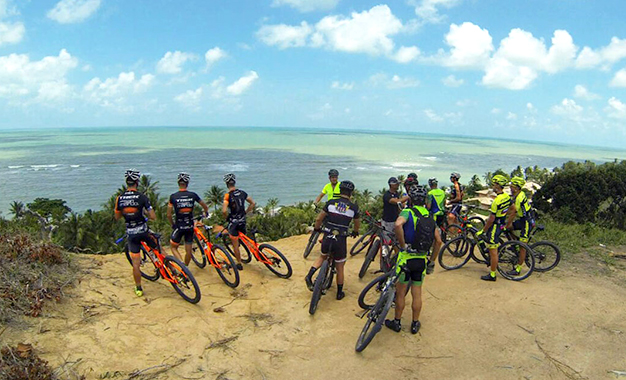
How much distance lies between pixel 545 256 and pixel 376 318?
511 centimetres

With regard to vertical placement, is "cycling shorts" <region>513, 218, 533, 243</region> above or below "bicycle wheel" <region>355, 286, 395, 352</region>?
above

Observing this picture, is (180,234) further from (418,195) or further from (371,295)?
(418,195)

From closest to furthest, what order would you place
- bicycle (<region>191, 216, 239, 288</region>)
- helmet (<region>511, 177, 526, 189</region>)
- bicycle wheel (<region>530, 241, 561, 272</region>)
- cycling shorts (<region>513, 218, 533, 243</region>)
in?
helmet (<region>511, 177, 526, 189</region>) < bicycle (<region>191, 216, 239, 288</region>) < cycling shorts (<region>513, 218, 533, 243</region>) < bicycle wheel (<region>530, 241, 561, 272</region>)

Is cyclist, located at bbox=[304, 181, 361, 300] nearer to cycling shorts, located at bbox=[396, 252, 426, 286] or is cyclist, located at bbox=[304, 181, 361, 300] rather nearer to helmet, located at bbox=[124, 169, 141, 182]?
cycling shorts, located at bbox=[396, 252, 426, 286]

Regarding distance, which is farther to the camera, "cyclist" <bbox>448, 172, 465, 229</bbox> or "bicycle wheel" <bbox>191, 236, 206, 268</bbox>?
"cyclist" <bbox>448, 172, 465, 229</bbox>

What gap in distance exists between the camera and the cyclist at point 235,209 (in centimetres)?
794

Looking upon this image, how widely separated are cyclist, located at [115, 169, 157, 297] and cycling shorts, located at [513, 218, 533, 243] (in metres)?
7.30

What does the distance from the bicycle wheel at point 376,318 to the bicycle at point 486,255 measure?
137 inches

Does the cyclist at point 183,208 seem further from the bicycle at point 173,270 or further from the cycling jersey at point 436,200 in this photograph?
the cycling jersey at point 436,200

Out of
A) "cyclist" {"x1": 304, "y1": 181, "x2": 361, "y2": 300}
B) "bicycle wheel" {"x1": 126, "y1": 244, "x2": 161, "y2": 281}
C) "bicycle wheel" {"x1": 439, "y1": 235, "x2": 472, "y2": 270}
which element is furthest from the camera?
"bicycle wheel" {"x1": 439, "y1": 235, "x2": 472, "y2": 270}

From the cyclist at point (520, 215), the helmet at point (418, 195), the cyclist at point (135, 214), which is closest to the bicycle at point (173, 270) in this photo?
the cyclist at point (135, 214)

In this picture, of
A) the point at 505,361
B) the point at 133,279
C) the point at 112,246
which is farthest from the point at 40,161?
the point at 505,361

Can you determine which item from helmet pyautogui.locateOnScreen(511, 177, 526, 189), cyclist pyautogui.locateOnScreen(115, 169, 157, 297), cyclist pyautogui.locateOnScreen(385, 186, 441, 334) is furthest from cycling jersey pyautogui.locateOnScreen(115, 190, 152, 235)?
helmet pyautogui.locateOnScreen(511, 177, 526, 189)

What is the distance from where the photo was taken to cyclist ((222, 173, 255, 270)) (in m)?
7.94
